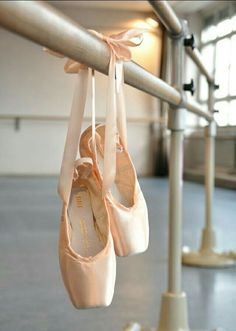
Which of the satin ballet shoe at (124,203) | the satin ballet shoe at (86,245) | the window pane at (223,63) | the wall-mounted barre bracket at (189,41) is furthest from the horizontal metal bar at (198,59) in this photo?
the window pane at (223,63)

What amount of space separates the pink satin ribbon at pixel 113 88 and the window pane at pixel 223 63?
7.96 meters

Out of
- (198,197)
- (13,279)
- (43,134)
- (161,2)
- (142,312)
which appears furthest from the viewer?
(43,134)

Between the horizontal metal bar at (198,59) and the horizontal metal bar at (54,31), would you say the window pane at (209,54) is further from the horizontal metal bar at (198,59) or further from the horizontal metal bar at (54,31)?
the horizontal metal bar at (54,31)

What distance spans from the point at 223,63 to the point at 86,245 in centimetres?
844

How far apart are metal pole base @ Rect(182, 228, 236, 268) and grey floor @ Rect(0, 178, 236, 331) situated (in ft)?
0.21

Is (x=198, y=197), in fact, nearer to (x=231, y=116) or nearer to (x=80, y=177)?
(x=231, y=116)

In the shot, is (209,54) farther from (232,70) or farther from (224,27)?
(232,70)

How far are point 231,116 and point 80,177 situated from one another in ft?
25.9

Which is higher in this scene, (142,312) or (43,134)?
(43,134)

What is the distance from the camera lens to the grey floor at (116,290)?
1548mm

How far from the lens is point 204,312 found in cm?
166

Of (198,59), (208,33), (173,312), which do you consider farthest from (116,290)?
(208,33)

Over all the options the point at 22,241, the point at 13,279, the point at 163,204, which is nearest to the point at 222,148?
the point at 163,204

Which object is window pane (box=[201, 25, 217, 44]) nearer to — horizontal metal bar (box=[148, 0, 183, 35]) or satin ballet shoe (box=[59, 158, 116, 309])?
horizontal metal bar (box=[148, 0, 183, 35])
